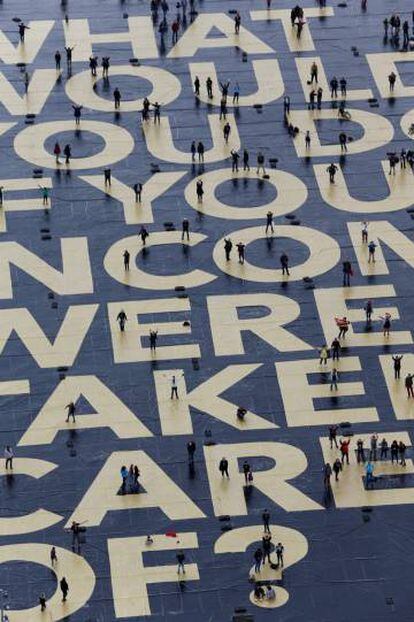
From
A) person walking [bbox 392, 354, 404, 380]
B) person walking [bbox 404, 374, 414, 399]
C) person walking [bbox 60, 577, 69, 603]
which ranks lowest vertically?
person walking [bbox 60, 577, 69, 603]

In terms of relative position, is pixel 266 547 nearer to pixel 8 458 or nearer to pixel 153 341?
pixel 8 458

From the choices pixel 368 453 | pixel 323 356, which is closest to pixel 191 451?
pixel 368 453

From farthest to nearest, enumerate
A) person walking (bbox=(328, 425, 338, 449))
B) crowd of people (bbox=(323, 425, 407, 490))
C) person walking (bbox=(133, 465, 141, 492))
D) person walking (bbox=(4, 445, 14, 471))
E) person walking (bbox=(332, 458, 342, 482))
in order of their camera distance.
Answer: person walking (bbox=(328, 425, 338, 449)) → person walking (bbox=(4, 445, 14, 471)) → crowd of people (bbox=(323, 425, 407, 490)) → person walking (bbox=(332, 458, 342, 482)) → person walking (bbox=(133, 465, 141, 492))

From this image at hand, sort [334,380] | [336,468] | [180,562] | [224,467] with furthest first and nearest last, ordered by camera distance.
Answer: [334,380] → [336,468] → [224,467] → [180,562]

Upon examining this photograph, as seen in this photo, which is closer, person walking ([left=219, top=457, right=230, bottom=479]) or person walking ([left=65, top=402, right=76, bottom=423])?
person walking ([left=219, top=457, right=230, bottom=479])

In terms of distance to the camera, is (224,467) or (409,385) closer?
(224,467)

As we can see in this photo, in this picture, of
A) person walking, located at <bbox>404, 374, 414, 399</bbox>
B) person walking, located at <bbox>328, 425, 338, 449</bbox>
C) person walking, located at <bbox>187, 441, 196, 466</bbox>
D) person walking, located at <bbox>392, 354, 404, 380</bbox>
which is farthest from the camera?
person walking, located at <bbox>392, 354, 404, 380</bbox>

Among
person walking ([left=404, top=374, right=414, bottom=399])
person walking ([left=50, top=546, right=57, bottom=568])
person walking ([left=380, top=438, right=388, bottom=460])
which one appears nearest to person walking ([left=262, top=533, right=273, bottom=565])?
person walking ([left=380, top=438, right=388, bottom=460])

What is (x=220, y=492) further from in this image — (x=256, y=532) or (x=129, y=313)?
(x=129, y=313)

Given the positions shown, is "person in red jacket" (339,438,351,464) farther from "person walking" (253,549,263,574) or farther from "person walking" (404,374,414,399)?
"person walking" (253,549,263,574)

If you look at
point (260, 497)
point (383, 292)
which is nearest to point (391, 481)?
point (260, 497)

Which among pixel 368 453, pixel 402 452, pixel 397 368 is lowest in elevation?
pixel 402 452
